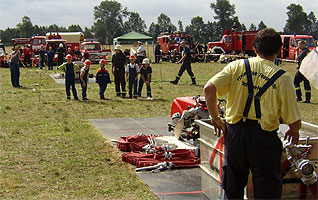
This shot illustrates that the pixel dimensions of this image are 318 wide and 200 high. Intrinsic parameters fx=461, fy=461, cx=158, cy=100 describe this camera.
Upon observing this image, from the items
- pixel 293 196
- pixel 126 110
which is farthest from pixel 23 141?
pixel 293 196

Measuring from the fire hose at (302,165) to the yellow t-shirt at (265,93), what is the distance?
45 cm

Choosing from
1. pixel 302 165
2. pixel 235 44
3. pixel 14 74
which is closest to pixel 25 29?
pixel 235 44

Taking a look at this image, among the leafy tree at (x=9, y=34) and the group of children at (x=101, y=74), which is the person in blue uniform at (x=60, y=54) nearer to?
the group of children at (x=101, y=74)

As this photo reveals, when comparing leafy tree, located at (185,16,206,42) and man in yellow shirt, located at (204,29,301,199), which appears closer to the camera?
man in yellow shirt, located at (204,29,301,199)

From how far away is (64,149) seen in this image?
28.0 feet

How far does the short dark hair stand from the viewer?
3.84m

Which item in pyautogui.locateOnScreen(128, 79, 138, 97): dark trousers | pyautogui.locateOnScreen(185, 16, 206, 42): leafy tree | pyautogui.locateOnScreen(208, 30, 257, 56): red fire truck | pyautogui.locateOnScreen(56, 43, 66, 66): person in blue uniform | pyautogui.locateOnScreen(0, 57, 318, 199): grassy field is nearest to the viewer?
pyautogui.locateOnScreen(0, 57, 318, 199): grassy field

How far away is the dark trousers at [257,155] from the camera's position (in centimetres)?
379

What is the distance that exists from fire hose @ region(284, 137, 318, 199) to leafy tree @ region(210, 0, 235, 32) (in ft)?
127

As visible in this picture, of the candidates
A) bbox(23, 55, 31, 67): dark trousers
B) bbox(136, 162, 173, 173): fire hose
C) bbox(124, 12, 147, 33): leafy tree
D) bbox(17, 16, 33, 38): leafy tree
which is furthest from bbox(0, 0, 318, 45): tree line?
bbox(136, 162, 173, 173): fire hose

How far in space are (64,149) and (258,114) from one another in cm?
542

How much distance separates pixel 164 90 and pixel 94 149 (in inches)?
427

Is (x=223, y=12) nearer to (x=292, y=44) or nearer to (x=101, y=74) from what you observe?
(x=292, y=44)

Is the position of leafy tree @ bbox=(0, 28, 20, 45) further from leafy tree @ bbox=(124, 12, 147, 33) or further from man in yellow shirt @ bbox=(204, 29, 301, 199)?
man in yellow shirt @ bbox=(204, 29, 301, 199)
